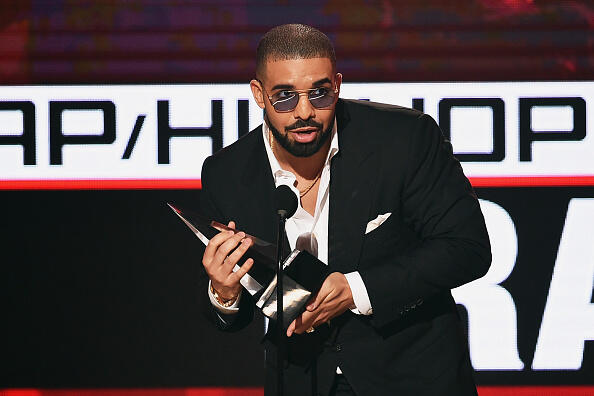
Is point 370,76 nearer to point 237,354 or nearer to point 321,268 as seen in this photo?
point 237,354

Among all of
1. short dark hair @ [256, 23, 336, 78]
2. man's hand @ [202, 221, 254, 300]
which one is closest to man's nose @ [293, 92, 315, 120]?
short dark hair @ [256, 23, 336, 78]

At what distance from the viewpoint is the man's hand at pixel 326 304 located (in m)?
1.87

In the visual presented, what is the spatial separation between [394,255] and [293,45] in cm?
61

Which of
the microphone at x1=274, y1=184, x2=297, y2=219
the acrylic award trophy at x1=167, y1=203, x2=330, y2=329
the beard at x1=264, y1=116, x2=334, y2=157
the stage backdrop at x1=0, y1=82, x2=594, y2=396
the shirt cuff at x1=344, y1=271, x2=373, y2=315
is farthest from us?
the stage backdrop at x1=0, y1=82, x2=594, y2=396

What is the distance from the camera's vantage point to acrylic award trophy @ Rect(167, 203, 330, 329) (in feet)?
5.98

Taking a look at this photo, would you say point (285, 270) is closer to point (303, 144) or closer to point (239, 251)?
point (239, 251)

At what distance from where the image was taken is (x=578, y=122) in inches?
147

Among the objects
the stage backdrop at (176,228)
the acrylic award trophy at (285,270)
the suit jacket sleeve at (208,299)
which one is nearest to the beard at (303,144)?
the suit jacket sleeve at (208,299)

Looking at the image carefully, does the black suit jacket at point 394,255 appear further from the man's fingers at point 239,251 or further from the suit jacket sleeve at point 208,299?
the man's fingers at point 239,251

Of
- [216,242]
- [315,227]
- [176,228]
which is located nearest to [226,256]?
[216,242]

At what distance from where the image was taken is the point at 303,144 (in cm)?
208

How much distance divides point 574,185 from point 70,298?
8.00ft

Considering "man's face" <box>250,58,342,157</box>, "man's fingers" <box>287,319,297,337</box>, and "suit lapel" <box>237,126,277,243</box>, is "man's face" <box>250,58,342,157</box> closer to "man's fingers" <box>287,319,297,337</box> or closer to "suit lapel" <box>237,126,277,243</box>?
"suit lapel" <box>237,126,277,243</box>

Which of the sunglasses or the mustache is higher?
the sunglasses
